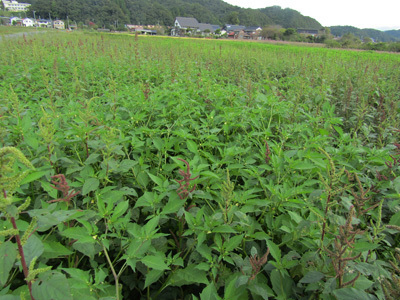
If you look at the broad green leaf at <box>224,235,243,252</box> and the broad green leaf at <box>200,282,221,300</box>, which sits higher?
the broad green leaf at <box>224,235,243,252</box>

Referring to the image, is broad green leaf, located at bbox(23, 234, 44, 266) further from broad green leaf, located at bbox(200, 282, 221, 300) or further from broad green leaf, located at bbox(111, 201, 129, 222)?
broad green leaf, located at bbox(200, 282, 221, 300)

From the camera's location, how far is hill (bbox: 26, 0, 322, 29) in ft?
260

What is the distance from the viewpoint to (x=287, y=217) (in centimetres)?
173

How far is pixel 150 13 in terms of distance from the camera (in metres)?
91.6

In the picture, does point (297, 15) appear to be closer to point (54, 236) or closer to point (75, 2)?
point (75, 2)

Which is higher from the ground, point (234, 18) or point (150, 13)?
point (234, 18)

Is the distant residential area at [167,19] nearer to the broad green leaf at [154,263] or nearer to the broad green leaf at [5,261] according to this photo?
the broad green leaf at [154,263]

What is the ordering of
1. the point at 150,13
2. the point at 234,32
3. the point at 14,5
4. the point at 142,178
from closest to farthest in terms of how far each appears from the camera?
1. the point at 142,178
2. the point at 234,32
3. the point at 150,13
4. the point at 14,5

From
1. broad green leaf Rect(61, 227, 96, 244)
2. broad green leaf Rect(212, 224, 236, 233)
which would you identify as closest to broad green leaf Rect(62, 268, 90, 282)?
broad green leaf Rect(61, 227, 96, 244)

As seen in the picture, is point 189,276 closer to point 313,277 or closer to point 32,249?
point 313,277

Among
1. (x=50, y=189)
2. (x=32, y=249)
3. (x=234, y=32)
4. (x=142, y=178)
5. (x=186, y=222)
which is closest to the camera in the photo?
(x=32, y=249)

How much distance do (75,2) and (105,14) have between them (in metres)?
11.2

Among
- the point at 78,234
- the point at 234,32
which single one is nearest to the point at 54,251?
the point at 78,234

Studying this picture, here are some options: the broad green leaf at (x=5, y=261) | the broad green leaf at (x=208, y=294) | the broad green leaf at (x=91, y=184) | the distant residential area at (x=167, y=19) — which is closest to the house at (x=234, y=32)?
the distant residential area at (x=167, y=19)
